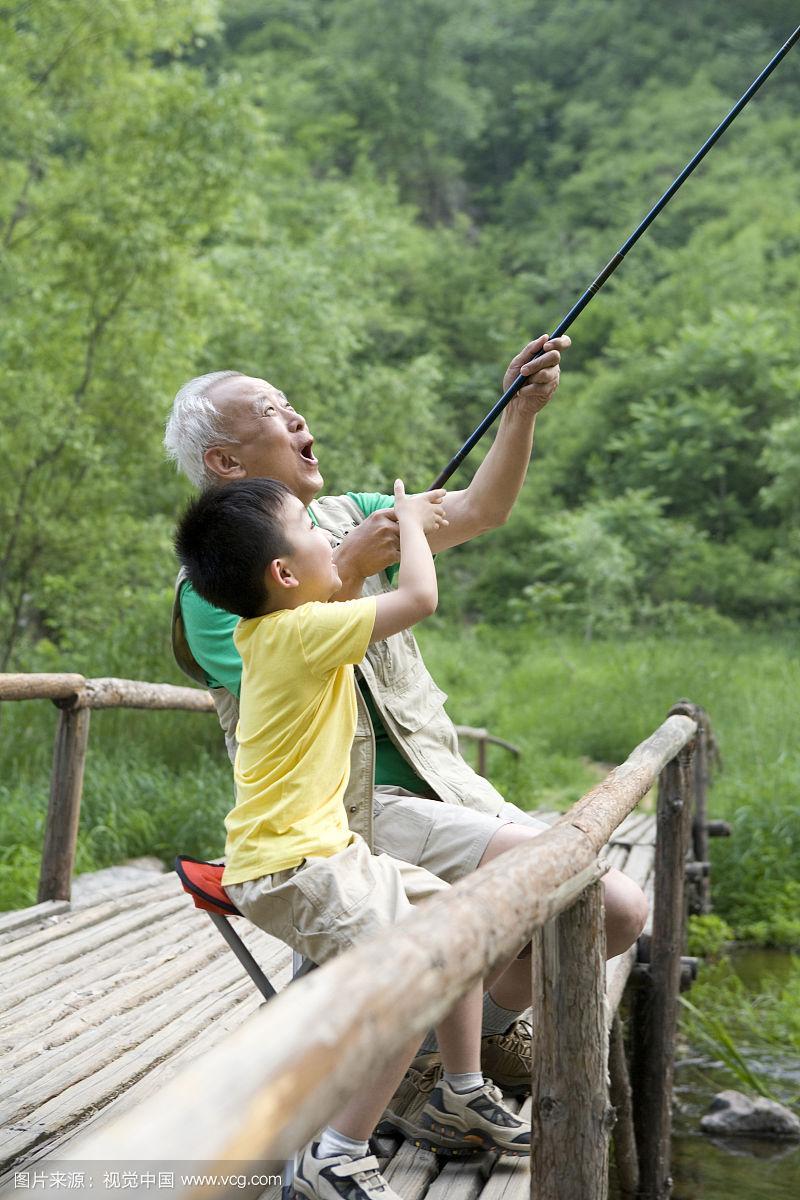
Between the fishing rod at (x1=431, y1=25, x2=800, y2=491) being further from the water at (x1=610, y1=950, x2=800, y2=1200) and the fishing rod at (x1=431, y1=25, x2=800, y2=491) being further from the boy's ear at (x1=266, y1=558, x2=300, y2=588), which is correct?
the water at (x1=610, y1=950, x2=800, y2=1200)

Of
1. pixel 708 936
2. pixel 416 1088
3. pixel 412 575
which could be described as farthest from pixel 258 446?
pixel 708 936

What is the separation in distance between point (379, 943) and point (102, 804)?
5304mm

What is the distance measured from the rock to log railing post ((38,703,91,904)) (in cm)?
239

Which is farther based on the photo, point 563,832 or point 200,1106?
point 563,832

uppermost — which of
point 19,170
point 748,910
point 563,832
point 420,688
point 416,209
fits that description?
point 416,209

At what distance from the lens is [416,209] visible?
88.4ft

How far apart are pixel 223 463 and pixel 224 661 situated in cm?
39

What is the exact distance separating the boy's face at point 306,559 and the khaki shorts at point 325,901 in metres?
0.40

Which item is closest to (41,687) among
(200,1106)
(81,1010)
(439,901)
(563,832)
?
(81,1010)

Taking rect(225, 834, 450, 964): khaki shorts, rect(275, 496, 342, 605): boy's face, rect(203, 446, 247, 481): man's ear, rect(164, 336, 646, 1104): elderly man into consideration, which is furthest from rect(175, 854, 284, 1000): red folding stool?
rect(203, 446, 247, 481): man's ear

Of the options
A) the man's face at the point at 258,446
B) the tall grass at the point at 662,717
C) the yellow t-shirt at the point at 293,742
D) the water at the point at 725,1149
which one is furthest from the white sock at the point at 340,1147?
the tall grass at the point at 662,717

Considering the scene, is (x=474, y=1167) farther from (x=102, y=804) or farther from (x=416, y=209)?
(x=416, y=209)

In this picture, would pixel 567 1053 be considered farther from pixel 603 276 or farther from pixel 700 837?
pixel 700 837

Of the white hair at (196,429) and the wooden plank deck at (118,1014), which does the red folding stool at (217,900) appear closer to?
the wooden plank deck at (118,1014)
